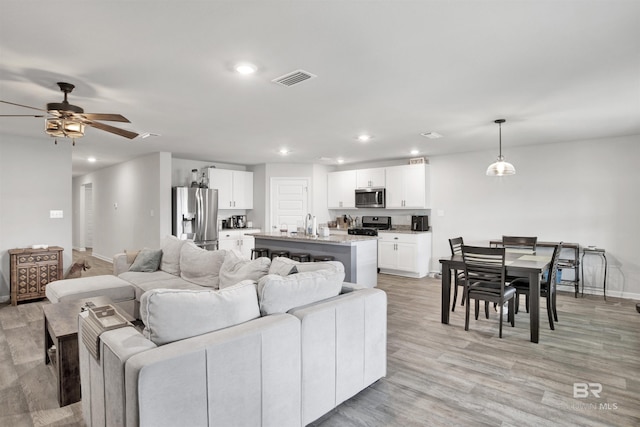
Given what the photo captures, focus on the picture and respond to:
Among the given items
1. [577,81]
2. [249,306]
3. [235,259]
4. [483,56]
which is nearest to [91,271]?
[235,259]

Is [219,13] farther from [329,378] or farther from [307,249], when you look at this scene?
[307,249]

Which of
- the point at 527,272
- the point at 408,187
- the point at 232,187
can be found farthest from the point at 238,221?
the point at 527,272

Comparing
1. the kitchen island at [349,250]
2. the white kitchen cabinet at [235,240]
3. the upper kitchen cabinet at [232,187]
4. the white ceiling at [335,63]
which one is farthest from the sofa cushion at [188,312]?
the upper kitchen cabinet at [232,187]

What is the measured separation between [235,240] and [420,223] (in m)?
3.98

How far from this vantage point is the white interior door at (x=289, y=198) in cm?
806

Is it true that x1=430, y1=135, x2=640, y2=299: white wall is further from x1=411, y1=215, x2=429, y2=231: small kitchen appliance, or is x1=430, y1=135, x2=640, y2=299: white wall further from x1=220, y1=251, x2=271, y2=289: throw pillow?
x1=220, y1=251, x2=271, y2=289: throw pillow

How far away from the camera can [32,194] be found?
17.2ft

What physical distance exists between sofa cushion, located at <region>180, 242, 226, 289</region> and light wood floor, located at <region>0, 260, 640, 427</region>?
1.47m

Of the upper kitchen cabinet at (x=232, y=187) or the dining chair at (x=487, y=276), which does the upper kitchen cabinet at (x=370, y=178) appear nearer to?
the upper kitchen cabinet at (x=232, y=187)

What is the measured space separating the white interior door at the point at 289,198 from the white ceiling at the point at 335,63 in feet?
11.0

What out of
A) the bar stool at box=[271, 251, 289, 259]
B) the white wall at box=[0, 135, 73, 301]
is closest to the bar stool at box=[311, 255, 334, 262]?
the bar stool at box=[271, 251, 289, 259]

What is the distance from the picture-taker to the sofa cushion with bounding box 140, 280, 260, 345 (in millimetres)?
1658

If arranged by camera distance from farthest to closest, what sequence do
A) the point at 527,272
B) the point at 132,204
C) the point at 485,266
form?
the point at 132,204
the point at 485,266
the point at 527,272

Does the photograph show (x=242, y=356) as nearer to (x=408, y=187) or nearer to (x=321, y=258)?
(x=321, y=258)
